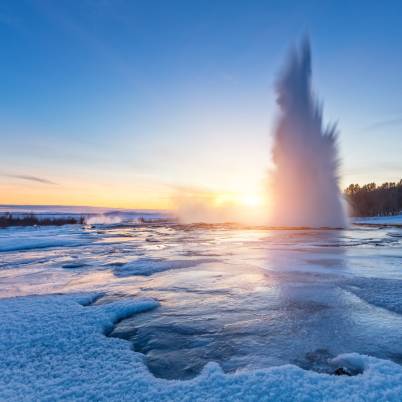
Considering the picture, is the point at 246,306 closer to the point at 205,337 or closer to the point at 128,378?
the point at 205,337

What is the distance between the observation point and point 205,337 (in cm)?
363

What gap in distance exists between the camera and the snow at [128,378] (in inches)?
91.8

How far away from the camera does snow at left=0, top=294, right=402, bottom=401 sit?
2332mm

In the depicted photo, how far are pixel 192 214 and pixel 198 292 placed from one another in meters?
70.1

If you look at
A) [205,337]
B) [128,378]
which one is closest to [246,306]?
[205,337]

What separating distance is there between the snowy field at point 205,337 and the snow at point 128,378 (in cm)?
1

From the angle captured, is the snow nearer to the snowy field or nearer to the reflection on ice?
the snowy field

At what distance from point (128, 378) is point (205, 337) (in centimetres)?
123

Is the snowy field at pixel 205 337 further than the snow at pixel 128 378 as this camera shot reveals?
Yes

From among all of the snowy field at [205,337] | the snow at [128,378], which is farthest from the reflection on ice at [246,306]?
the snow at [128,378]

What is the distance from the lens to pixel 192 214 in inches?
2982

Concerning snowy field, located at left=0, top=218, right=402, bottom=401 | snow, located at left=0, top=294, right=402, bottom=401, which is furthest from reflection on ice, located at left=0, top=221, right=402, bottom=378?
snow, located at left=0, top=294, right=402, bottom=401

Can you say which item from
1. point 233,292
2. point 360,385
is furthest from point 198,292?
point 360,385

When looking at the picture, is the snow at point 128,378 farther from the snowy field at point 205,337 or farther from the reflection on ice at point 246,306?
the reflection on ice at point 246,306
